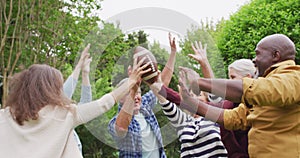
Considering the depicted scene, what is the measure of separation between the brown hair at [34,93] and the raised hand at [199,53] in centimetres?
123

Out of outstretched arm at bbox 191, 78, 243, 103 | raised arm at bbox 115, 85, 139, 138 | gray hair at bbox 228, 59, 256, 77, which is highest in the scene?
outstretched arm at bbox 191, 78, 243, 103

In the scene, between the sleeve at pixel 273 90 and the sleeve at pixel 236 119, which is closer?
the sleeve at pixel 273 90

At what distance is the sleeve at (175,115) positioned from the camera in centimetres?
494

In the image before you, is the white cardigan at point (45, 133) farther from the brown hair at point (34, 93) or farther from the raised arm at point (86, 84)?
the raised arm at point (86, 84)

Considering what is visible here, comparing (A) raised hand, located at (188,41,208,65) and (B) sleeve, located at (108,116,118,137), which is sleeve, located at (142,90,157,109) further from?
(A) raised hand, located at (188,41,208,65)

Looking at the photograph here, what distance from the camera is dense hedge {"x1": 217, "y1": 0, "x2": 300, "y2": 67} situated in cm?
838

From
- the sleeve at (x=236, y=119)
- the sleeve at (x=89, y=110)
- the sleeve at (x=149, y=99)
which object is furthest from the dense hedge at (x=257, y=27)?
the sleeve at (x=89, y=110)

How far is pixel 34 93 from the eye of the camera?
3875 mm

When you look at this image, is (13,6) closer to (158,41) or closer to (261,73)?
(158,41)

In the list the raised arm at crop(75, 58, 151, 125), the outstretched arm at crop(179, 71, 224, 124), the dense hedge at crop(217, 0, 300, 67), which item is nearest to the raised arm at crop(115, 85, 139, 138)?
the raised arm at crop(75, 58, 151, 125)

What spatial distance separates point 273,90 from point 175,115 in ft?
6.42

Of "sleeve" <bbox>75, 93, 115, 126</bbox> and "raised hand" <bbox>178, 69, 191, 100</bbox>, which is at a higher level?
"raised hand" <bbox>178, 69, 191, 100</bbox>

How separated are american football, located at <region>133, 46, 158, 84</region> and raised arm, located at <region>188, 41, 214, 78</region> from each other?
404 millimetres

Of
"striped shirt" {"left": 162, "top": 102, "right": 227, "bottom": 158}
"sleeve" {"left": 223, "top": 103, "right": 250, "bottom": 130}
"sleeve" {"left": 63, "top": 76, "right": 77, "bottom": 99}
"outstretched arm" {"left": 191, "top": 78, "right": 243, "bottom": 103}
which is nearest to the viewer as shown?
"outstretched arm" {"left": 191, "top": 78, "right": 243, "bottom": 103}
